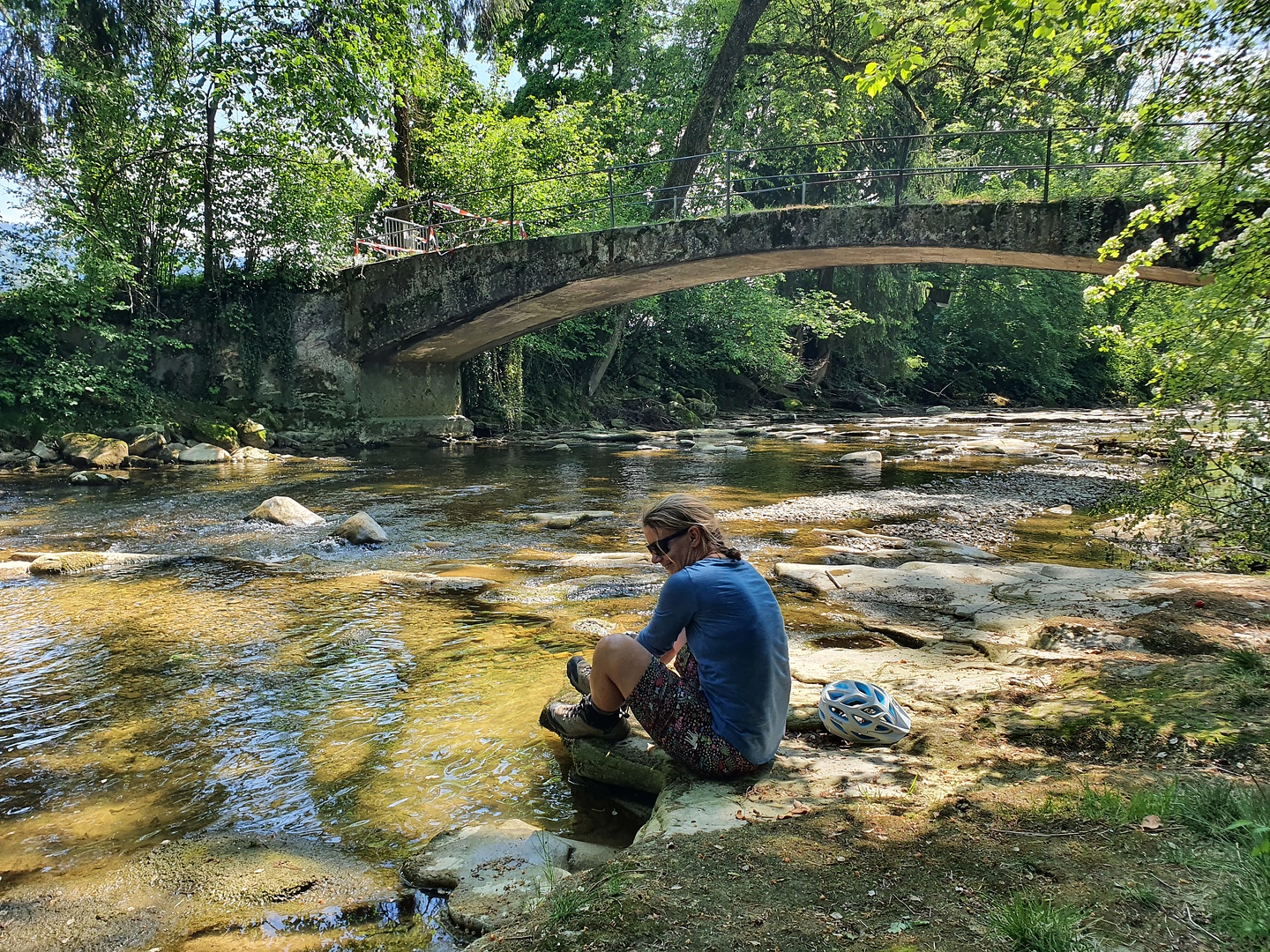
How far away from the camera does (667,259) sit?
15.3m

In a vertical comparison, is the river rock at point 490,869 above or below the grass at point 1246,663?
below

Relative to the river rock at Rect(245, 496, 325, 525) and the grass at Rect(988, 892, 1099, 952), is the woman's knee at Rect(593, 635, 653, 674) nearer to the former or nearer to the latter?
the grass at Rect(988, 892, 1099, 952)

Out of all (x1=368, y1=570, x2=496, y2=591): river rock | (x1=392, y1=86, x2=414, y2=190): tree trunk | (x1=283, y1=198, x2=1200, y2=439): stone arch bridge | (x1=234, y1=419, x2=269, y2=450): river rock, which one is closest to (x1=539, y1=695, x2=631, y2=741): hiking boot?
(x1=368, y1=570, x2=496, y2=591): river rock

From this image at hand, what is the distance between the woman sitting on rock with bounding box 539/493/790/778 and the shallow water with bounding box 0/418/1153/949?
48 cm

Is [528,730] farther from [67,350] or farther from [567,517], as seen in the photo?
[67,350]

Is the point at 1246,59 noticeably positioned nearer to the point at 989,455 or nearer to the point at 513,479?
the point at 513,479

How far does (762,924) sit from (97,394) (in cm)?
1656

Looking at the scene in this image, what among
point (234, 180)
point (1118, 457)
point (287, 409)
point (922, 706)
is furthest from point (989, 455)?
point (234, 180)

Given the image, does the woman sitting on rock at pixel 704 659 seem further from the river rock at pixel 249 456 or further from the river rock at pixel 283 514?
the river rock at pixel 249 456

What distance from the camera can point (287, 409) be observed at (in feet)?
56.1

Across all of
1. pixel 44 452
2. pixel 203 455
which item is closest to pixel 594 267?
pixel 203 455

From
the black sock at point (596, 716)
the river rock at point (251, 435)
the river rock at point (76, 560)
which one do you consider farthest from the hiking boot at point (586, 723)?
the river rock at point (251, 435)

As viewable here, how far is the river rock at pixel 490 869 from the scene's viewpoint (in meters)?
2.49

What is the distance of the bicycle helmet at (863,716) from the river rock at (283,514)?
7.27m
